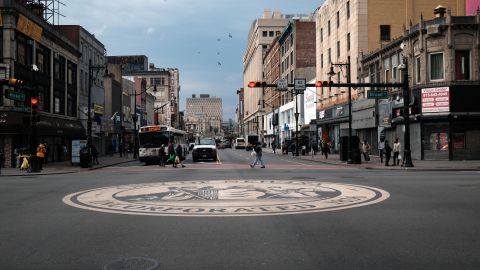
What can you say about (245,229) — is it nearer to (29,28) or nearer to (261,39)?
(29,28)

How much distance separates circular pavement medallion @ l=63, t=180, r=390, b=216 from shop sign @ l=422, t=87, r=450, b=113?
66.5 ft

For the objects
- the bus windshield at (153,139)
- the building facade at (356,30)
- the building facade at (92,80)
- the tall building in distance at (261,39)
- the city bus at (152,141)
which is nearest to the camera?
the city bus at (152,141)

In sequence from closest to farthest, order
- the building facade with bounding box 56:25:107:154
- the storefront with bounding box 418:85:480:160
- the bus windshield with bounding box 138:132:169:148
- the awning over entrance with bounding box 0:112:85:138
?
1. the awning over entrance with bounding box 0:112:85:138
2. the storefront with bounding box 418:85:480:160
3. the bus windshield with bounding box 138:132:169:148
4. the building facade with bounding box 56:25:107:154

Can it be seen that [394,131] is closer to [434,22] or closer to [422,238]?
[434,22]

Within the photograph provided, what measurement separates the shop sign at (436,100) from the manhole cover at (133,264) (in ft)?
106

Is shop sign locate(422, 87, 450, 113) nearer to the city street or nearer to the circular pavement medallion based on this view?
the circular pavement medallion

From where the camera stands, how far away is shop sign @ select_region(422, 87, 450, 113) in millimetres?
34844

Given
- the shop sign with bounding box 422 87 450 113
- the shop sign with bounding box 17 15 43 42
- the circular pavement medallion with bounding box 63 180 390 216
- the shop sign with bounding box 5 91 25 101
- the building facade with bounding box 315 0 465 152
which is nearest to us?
the circular pavement medallion with bounding box 63 180 390 216

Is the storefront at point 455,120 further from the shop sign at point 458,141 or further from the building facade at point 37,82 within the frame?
the building facade at point 37,82

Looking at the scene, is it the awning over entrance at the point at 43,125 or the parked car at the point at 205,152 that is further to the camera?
the parked car at the point at 205,152

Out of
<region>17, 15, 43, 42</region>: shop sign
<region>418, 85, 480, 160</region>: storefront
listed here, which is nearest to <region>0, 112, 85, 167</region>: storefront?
<region>17, 15, 43, 42</region>: shop sign

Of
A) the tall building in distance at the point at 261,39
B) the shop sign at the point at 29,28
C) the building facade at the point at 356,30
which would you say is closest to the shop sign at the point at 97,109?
the shop sign at the point at 29,28

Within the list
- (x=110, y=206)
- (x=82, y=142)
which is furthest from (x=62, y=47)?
(x=110, y=206)

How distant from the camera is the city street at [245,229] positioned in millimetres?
6914
